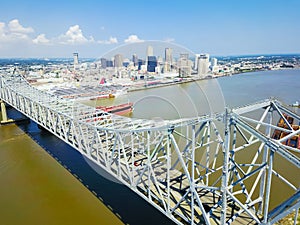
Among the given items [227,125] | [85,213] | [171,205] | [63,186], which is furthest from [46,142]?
[227,125]

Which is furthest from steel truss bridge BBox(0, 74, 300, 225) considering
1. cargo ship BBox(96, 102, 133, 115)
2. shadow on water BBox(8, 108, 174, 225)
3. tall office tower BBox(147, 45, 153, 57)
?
cargo ship BBox(96, 102, 133, 115)

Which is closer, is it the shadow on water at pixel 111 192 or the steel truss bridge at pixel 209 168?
the steel truss bridge at pixel 209 168

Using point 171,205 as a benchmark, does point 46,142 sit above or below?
below

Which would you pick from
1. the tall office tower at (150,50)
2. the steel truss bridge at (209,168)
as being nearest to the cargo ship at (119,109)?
the steel truss bridge at (209,168)

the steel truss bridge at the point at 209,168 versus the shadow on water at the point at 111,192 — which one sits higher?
the steel truss bridge at the point at 209,168

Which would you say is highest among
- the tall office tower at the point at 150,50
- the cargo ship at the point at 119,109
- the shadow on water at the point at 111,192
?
the tall office tower at the point at 150,50

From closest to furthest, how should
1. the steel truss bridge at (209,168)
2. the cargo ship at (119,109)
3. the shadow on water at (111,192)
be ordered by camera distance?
the steel truss bridge at (209,168), the shadow on water at (111,192), the cargo ship at (119,109)

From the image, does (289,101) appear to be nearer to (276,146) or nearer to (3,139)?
(276,146)

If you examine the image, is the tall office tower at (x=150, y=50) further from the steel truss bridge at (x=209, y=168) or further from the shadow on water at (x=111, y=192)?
the shadow on water at (x=111, y=192)
